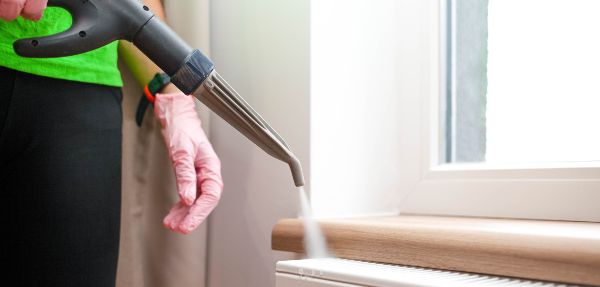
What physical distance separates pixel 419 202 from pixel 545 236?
1.56 ft

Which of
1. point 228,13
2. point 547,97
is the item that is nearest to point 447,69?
point 547,97

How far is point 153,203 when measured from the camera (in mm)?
1257

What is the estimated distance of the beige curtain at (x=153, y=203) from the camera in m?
1.20

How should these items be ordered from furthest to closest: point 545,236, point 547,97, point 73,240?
1. point 547,97
2. point 73,240
3. point 545,236

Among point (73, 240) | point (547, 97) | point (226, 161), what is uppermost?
point (547, 97)

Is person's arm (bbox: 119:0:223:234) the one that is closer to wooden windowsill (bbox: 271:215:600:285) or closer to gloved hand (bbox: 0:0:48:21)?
wooden windowsill (bbox: 271:215:600:285)

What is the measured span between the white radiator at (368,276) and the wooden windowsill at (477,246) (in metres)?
0.01

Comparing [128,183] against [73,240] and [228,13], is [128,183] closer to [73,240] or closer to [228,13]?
[73,240]

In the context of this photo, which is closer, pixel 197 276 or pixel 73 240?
pixel 73 240

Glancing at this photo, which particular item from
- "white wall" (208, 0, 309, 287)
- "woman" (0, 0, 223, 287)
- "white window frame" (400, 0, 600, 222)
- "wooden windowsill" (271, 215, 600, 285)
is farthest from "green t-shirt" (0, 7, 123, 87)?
"white window frame" (400, 0, 600, 222)

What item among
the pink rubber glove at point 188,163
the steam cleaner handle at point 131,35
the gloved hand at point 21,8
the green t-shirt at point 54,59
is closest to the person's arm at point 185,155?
the pink rubber glove at point 188,163

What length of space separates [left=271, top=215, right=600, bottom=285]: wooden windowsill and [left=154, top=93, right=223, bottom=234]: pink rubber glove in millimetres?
154

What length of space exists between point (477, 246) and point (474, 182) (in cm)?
36

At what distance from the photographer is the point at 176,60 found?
31.1 inches
